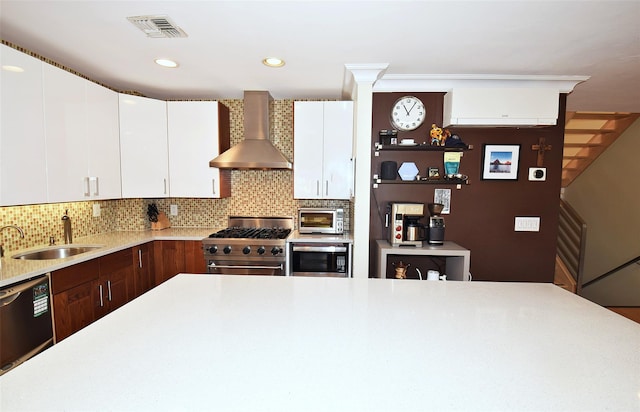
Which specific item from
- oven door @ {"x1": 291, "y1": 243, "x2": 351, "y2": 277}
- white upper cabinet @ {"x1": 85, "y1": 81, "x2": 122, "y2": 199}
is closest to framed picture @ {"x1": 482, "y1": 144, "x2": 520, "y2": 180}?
oven door @ {"x1": 291, "y1": 243, "x2": 351, "y2": 277}

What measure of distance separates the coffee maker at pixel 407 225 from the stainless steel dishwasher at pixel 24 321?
249cm

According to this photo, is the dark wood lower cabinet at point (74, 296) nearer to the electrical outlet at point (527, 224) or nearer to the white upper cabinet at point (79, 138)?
the white upper cabinet at point (79, 138)

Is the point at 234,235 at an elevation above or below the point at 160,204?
below

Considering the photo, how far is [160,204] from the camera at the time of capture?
3.41 meters

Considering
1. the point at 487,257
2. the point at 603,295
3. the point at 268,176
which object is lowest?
the point at 603,295

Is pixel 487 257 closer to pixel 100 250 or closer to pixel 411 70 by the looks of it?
pixel 411 70

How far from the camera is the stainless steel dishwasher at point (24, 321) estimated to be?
5.11 feet

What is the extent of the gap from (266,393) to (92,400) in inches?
15.4

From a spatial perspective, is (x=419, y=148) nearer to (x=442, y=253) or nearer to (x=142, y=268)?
(x=442, y=253)

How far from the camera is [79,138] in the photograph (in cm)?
227

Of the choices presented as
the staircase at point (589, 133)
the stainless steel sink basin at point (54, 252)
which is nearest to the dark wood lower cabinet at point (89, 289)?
the stainless steel sink basin at point (54, 252)

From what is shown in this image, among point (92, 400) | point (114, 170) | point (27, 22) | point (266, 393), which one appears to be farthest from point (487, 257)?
point (27, 22)

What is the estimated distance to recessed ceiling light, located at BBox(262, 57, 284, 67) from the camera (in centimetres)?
222

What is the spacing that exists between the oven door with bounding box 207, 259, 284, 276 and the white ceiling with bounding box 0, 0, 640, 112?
5.62 feet
